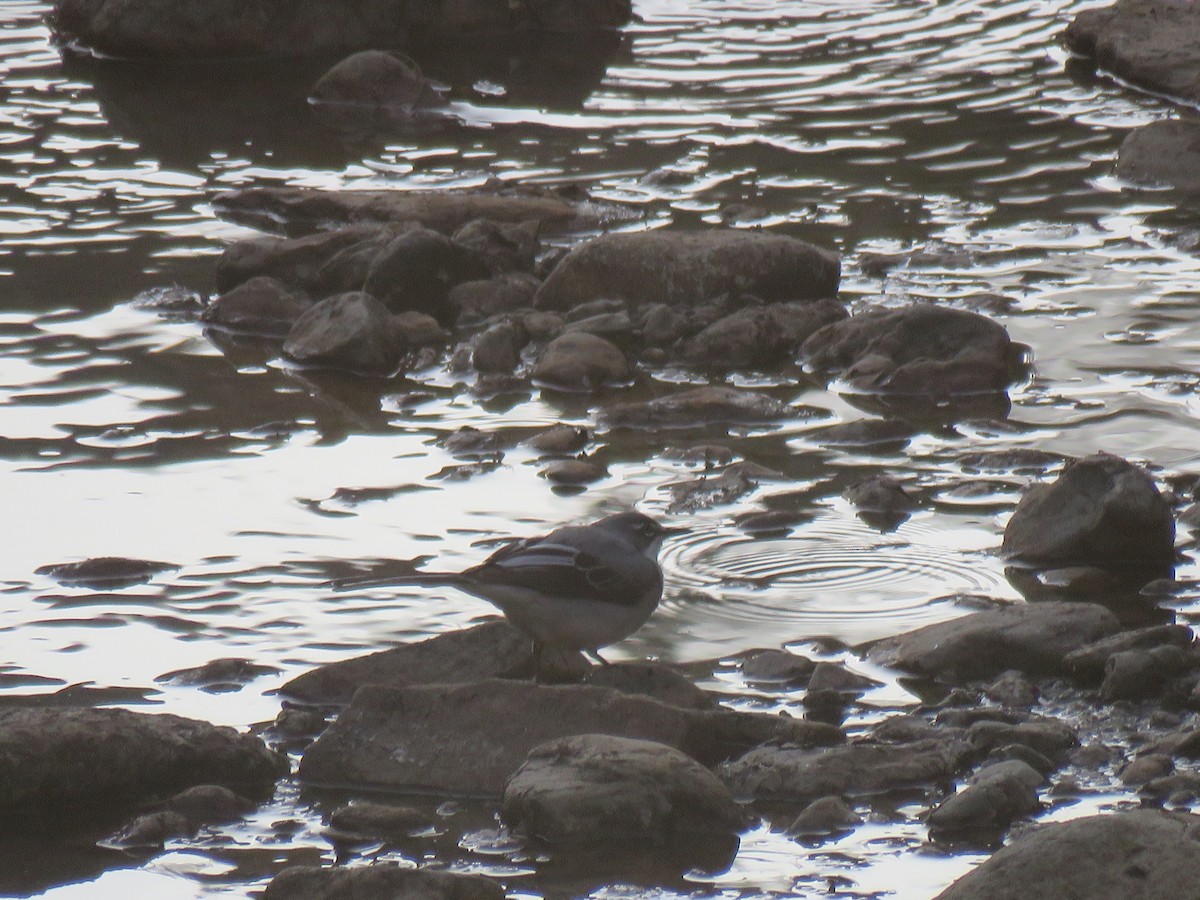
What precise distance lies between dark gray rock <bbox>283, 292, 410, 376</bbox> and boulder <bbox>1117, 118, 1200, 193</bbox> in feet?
14.7

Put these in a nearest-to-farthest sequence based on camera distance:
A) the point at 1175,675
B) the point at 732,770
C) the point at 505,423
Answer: the point at 732,770
the point at 1175,675
the point at 505,423

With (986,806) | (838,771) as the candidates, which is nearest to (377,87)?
(838,771)

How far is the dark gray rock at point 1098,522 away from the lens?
5633mm

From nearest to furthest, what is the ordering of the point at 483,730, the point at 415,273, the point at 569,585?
the point at 483,730 < the point at 569,585 < the point at 415,273

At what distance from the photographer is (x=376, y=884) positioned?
363 cm

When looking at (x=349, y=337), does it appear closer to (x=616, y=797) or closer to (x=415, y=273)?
(x=415, y=273)

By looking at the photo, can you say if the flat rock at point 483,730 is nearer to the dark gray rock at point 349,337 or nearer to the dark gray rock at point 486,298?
the dark gray rock at point 349,337

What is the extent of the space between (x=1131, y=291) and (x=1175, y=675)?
406 centimetres

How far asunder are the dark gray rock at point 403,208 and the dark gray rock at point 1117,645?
524 cm

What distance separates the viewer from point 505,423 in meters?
7.21

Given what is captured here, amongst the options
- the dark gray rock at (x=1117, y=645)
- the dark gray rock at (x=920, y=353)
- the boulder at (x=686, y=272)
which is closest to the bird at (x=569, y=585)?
the dark gray rock at (x=1117, y=645)

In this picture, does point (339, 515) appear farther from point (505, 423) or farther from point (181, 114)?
point (181, 114)

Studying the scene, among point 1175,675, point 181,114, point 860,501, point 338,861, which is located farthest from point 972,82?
point 338,861

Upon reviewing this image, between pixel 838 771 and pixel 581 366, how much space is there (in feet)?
11.6
